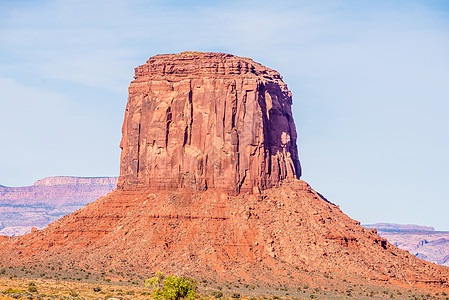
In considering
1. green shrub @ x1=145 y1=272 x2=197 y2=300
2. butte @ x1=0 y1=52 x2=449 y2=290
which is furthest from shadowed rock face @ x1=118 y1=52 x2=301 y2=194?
green shrub @ x1=145 y1=272 x2=197 y2=300

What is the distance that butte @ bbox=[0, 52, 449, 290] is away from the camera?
128125 millimetres

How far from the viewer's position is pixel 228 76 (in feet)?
463

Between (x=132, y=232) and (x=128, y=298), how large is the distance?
125 ft

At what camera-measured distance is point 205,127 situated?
140125 millimetres

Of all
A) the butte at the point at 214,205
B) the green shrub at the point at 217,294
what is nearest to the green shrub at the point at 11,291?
the green shrub at the point at 217,294

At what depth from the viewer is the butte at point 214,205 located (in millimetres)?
128125

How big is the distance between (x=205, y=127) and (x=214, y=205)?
12193mm

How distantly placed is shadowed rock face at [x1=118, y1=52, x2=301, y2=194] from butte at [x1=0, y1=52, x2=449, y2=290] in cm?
15

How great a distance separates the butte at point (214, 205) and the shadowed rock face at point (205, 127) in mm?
153

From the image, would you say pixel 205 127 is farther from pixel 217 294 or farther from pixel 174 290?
pixel 174 290

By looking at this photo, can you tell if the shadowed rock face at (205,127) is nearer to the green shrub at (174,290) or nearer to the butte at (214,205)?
the butte at (214,205)

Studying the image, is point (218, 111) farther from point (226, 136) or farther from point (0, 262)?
point (0, 262)

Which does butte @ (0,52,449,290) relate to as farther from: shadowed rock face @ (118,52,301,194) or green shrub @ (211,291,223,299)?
green shrub @ (211,291,223,299)

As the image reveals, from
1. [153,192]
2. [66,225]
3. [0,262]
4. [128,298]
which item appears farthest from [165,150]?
[128,298]
